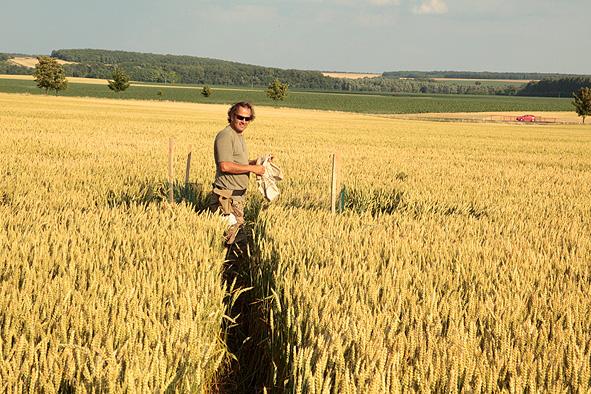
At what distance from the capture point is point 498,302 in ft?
12.0

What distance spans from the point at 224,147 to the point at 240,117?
0.36m

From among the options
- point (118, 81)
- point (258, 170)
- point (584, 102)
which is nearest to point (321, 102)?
point (118, 81)

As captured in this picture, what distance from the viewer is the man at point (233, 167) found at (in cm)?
619

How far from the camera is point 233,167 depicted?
619 cm

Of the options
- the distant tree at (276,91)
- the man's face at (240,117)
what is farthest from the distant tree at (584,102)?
the man's face at (240,117)

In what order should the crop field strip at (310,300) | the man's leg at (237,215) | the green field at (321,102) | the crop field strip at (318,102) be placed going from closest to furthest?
the crop field strip at (310,300), the man's leg at (237,215), the crop field strip at (318,102), the green field at (321,102)

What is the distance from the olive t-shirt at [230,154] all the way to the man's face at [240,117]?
9 centimetres

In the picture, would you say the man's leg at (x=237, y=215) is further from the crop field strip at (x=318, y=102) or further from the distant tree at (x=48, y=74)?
the crop field strip at (x=318, y=102)

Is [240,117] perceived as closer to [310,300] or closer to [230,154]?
[230,154]

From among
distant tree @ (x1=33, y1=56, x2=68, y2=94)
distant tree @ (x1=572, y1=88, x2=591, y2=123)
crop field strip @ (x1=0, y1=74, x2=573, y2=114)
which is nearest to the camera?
distant tree @ (x1=572, y1=88, x2=591, y2=123)

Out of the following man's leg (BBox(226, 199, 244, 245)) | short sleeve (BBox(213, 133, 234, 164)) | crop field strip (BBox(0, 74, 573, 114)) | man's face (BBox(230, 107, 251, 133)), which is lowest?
man's leg (BBox(226, 199, 244, 245))

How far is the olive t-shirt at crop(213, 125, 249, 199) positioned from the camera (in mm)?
6195

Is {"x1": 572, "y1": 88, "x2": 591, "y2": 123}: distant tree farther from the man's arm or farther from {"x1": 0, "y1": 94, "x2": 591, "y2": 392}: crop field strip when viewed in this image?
the man's arm

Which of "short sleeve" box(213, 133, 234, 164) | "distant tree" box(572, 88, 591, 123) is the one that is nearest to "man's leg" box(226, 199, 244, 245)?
"short sleeve" box(213, 133, 234, 164)
